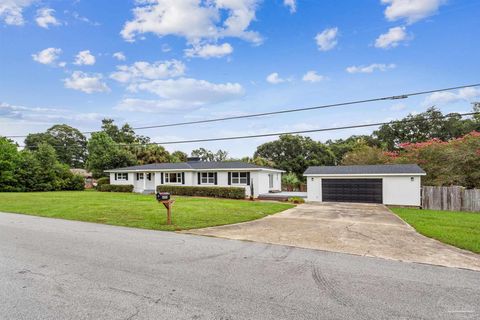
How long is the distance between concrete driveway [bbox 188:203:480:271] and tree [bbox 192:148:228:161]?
4260 centimetres

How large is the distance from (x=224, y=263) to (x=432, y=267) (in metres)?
3.95

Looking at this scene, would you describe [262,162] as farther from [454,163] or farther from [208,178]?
[454,163]

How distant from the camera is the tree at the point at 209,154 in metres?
53.2

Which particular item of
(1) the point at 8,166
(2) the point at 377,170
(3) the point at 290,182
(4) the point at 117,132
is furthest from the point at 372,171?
(4) the point at 117,132

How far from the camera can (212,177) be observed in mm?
24484

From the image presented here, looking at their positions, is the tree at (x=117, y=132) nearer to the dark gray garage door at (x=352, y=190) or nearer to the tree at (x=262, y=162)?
the tree at (x=262, y=162)

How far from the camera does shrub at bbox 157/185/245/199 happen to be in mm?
21227

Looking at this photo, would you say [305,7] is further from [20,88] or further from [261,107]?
[20,88]

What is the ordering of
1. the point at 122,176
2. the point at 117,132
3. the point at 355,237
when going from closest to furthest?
the point at 355,237 < the point at 122,176 < the point at 117,132

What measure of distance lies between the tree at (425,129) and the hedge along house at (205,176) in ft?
63.4

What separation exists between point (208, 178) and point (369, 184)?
13.5m

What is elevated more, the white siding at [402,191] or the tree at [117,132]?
the tree at [117,132]

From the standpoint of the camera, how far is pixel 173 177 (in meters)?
26.4

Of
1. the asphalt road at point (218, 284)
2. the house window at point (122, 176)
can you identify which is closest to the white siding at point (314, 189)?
the asphalt road at point (218, 284)
